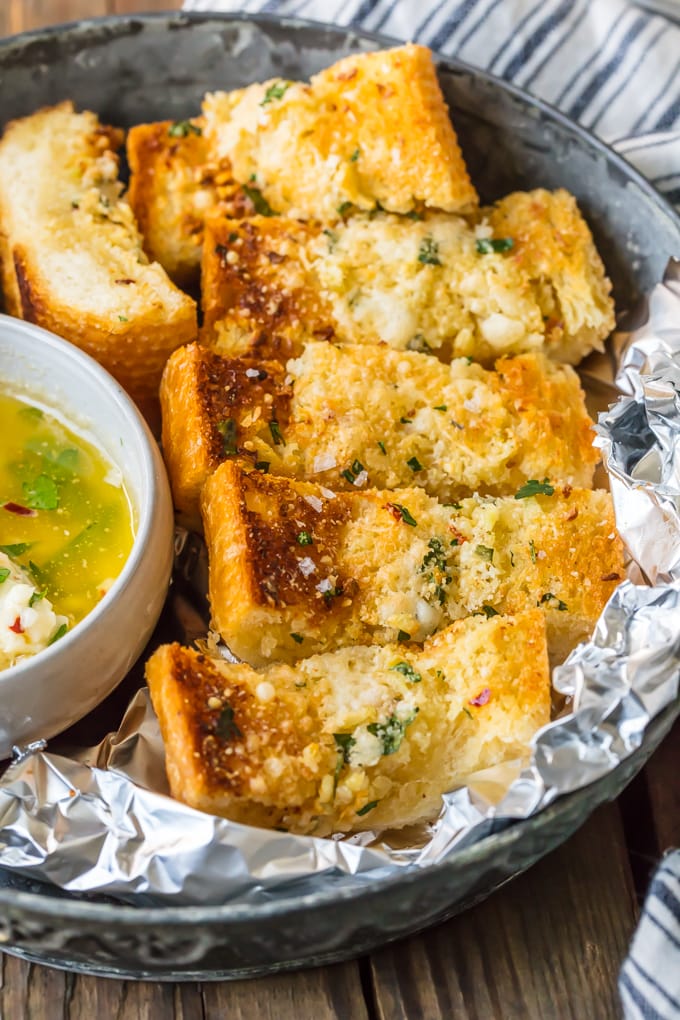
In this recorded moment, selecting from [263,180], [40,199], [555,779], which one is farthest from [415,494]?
[40,199]

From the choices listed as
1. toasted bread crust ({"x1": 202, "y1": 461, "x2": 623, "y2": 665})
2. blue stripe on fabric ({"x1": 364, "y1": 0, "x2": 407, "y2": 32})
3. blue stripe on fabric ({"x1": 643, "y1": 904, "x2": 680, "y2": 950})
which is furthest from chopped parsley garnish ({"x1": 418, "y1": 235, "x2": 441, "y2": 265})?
blue stripe on fabric ({"x1": 643, "y1": 904, "x2": 680, "y2": 950})

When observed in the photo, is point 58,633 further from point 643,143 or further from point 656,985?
point 643,143

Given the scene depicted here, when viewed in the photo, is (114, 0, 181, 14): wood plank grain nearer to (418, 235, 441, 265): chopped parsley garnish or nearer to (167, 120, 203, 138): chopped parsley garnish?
(167, 120, 203, 138): chopped parsley garnish

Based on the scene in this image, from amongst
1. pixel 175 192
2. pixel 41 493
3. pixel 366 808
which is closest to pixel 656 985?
pixel 366 808

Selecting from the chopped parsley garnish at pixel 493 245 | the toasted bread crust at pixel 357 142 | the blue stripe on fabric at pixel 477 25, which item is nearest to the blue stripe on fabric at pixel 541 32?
the blue stripe on fabric at pixel 477 25

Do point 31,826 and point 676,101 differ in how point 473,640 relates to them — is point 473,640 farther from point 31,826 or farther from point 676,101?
point 676,101

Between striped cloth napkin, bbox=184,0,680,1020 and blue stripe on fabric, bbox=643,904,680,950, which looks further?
striped cloth napkin, bbox=184,0,680,1020
